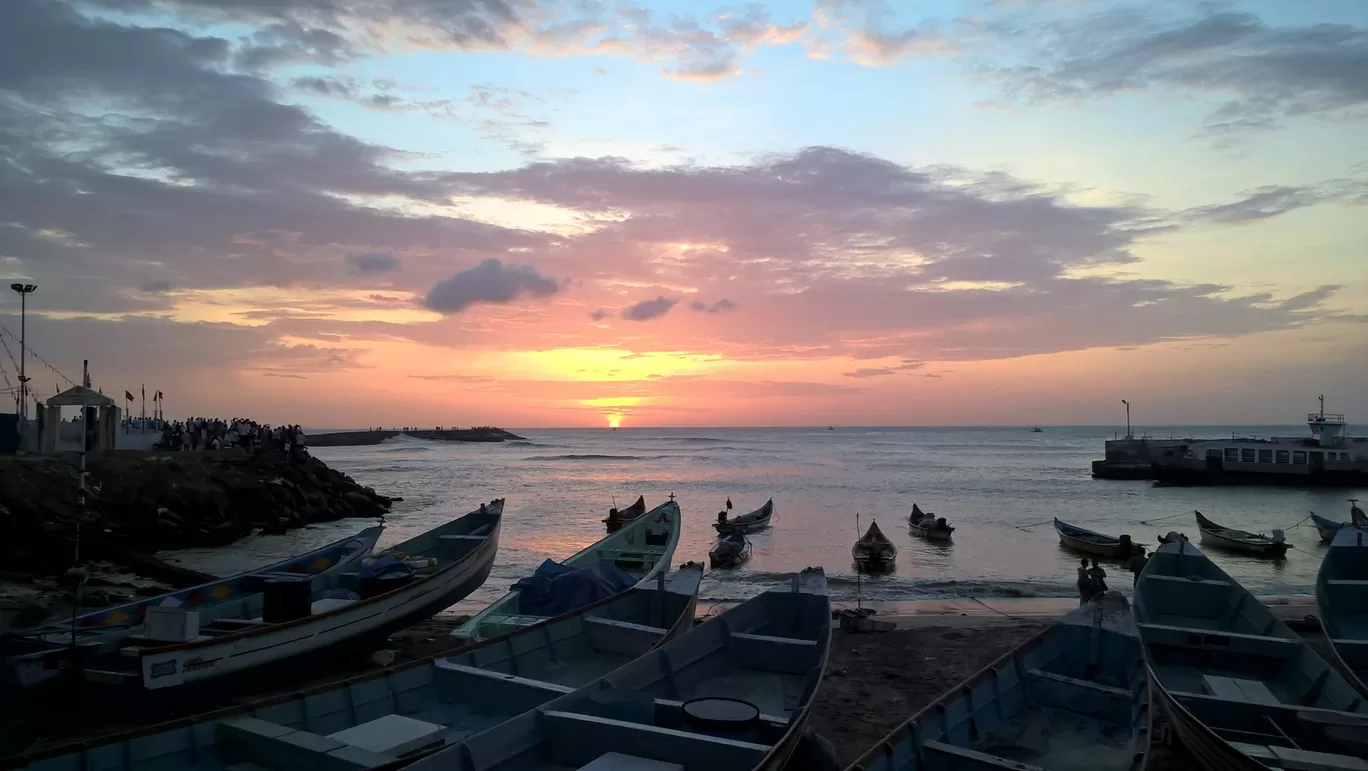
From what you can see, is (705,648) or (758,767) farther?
(705,648)

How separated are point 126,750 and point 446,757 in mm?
2624

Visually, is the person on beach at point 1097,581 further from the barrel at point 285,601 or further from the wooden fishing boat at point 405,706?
the barrel at point 285,601

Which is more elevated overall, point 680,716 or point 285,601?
point 285,601

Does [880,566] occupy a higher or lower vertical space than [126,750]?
lower

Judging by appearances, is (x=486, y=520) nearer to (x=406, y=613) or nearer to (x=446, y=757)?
(x=406, y=613)

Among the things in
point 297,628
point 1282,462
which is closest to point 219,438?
point 297,628

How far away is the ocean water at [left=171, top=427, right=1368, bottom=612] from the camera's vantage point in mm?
23953

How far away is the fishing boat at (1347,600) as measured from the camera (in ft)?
31.9

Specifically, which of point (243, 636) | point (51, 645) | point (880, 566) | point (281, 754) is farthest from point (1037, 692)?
point (880, 566)

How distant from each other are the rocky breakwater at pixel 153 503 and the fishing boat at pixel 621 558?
7.52m

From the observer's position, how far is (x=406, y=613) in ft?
44.1

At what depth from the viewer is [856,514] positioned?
41.8 m

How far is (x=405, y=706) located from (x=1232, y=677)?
959 centimetres

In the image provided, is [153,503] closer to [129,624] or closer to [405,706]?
[129,624]
